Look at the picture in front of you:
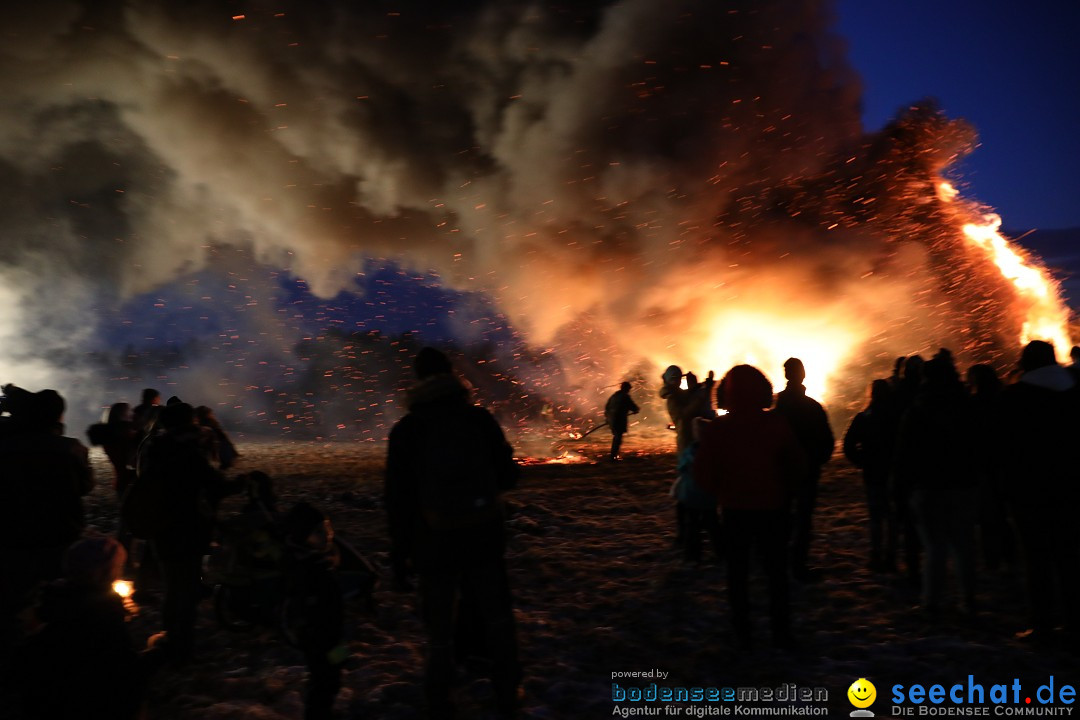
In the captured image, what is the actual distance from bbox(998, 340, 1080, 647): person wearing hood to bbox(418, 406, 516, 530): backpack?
115 inches

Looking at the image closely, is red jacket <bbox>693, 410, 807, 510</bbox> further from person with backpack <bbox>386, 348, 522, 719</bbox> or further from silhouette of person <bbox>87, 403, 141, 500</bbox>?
silhouette of person <bbox>87, 403, 141, 500</bbox>

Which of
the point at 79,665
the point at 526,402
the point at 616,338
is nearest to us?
the point at 79,665

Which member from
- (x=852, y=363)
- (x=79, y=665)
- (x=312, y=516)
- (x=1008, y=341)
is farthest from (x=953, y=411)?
(x=1008, y=341)

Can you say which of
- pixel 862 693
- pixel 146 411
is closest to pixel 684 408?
pixel 862 693

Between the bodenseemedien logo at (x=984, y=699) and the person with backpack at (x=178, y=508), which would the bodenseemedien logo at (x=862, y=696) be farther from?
the person with backpack at (x=178, y=508)

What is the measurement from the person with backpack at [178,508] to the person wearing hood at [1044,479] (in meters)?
4.43

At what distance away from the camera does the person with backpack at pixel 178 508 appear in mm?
3250

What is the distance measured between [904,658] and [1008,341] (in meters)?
14.2

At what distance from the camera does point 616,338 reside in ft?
57.3

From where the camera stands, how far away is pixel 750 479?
3.30m

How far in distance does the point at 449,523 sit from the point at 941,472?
9.83ft

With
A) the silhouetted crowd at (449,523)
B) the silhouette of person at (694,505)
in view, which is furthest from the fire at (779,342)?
the silhouetted crowd at (449,523)

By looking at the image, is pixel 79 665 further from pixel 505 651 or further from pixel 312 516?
pixel 505 651

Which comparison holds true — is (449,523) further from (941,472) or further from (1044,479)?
(1044,479)
